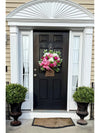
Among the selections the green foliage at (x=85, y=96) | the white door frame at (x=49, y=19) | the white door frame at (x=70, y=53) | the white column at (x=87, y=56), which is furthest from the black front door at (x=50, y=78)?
the green foliage at (x=85, y=96)

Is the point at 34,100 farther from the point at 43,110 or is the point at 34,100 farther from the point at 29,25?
the point at 29,25

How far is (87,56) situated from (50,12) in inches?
48.1

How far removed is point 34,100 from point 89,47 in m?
1.77

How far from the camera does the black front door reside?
8.93 ft

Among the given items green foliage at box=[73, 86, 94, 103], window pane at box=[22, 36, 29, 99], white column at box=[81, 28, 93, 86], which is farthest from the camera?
window pane at box=[22, 36, 29, 99]

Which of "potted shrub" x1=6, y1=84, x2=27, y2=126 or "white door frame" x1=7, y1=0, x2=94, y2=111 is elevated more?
"white door frame" x1=7, y1=0, x2=94, y2=111

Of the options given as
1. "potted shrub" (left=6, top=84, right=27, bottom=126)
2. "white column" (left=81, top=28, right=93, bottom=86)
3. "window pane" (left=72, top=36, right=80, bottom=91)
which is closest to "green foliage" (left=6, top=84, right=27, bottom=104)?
"potted shrub" (left=6, top=84, right=27, bottom=126)

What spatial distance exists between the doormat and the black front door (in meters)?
0.29

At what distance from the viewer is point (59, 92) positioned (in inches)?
112

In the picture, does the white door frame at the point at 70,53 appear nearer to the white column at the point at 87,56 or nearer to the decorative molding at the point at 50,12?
the white column at the point at 87,56

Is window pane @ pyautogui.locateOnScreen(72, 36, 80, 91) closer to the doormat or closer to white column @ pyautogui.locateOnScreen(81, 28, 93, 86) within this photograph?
white column @ pyautogui.locateOnScreen(81, 28, 93, 86)

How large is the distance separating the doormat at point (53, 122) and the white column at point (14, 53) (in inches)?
39.4

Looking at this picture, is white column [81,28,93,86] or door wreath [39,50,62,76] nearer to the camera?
door wreath [39,50,62,76]

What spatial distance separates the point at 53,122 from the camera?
101 inches
